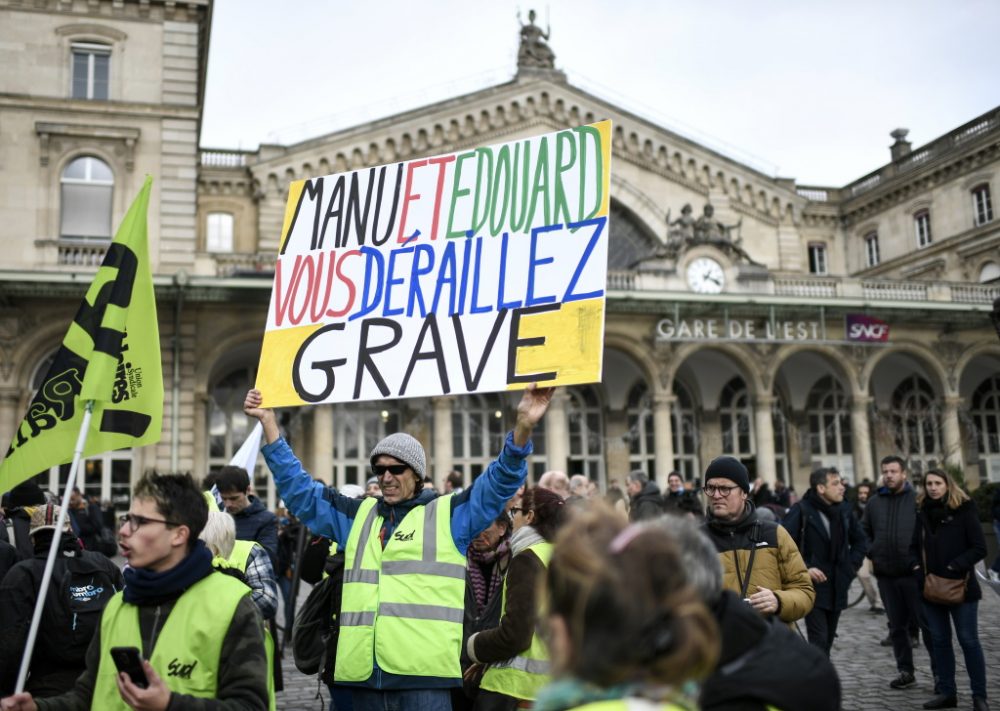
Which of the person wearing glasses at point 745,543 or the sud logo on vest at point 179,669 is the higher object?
the person wearing glasses at point 745,543

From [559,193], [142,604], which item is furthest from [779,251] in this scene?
[142,604]

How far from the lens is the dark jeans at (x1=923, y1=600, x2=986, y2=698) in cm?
713

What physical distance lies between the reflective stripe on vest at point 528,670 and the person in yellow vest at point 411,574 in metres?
0.26

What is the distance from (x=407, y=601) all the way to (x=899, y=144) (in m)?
39.2

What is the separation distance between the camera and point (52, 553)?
12.2 feet

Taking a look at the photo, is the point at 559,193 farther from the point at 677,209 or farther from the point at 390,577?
the point at 677,209

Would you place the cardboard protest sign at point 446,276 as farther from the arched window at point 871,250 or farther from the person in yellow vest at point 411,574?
the arched window at point 871,250

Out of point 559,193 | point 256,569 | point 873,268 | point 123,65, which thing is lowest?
point 256,569

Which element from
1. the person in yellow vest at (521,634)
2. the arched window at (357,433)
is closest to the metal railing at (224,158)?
the arched window at (357,433)

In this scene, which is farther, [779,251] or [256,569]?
[779,251]

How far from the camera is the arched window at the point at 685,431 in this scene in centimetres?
3080

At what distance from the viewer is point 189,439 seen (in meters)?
22.4

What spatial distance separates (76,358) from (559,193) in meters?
2.51

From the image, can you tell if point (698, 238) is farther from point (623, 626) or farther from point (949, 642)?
point (623, 626)
